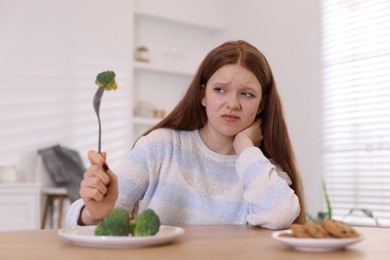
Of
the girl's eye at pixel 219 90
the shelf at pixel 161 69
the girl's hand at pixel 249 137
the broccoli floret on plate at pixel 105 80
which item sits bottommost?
the girl's hand at pixel 249 137

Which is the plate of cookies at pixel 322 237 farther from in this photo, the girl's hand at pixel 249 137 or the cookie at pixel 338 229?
the girl's hand at pixel 249 137

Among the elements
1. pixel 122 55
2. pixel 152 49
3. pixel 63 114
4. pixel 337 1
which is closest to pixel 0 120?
pixel 63 114

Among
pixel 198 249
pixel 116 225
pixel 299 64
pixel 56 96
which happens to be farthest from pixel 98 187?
pixel 299 64

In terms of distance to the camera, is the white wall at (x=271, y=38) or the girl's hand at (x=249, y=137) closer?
the girl's hand at (x=249, y=137)

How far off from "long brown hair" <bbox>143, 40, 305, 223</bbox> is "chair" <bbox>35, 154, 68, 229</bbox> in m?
2.78

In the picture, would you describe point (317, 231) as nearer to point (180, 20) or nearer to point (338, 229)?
point (338, 229)

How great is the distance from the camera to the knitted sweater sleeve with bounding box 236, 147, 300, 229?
156 cm

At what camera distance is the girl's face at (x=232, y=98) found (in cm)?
181

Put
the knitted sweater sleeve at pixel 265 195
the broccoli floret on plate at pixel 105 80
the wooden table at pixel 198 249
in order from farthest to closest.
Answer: the knitted sweater sleeve at pixel 265 195 < the broccoli floret on plate at pixel 105 80 < the wooden table at pixel 198 249

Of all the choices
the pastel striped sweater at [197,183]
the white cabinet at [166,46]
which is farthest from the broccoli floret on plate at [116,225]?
the white cabinet at [166,46]

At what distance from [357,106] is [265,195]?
3.04m

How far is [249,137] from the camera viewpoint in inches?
74.5

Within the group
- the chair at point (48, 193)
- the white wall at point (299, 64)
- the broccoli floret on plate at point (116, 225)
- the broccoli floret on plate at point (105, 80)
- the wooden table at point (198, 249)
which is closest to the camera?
the wooden table at point (198, 249)

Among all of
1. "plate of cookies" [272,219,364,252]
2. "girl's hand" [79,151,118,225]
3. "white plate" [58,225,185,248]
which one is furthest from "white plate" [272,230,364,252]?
"girl's hand" [79,151,118,225]
